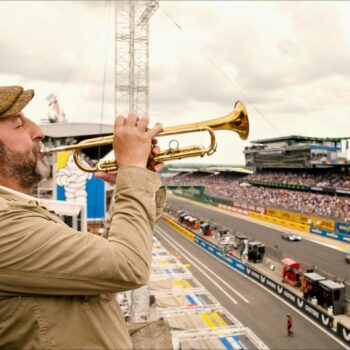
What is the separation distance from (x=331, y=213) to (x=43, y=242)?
20.6m

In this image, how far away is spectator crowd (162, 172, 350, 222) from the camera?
1712cm

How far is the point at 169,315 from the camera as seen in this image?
11766mm

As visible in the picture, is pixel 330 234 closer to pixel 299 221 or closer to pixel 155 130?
pixel 299 221

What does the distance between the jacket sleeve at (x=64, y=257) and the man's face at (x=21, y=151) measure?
12.1 inches

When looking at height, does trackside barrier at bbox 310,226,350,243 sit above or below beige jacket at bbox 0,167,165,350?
below

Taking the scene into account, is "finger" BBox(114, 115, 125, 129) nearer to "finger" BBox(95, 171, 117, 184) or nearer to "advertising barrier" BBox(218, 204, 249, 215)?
"finger" BBox(95, 171, 117, 184)

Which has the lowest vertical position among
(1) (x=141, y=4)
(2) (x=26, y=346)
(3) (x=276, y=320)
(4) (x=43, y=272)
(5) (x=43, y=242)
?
(3) (x=276, y=320)

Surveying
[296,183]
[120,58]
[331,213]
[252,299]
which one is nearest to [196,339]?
[252,299]

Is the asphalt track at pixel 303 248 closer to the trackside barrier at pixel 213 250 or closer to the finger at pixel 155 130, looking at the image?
the trackside barrier at pixel 213 250

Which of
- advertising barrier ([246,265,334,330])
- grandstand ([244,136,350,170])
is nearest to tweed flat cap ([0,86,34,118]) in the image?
grandstand ([244,136,350,170])

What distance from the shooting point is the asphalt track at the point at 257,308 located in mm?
11695

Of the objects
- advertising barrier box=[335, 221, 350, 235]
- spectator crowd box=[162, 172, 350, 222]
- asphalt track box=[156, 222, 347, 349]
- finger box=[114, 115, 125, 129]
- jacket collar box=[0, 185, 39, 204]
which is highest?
finger box=[114, 115, 125, 129]

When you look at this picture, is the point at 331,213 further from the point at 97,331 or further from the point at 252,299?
the point at 97,331

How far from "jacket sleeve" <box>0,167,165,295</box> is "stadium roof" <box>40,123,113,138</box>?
2972cm
